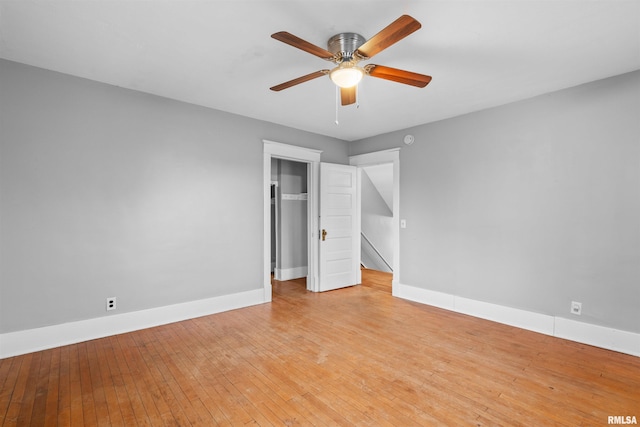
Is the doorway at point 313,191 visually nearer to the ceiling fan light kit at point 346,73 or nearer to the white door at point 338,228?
the white door at point 338,228

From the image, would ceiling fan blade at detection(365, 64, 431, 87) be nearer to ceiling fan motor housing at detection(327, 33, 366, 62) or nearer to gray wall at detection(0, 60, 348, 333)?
ceiling fan motor housing at detection(327, 33, 366, 62)

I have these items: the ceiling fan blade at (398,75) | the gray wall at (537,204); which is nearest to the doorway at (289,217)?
the gray wall at (537,204)

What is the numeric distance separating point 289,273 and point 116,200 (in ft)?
11.1

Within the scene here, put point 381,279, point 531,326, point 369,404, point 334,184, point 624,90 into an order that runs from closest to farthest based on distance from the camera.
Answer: point 369,404
point 624,90
point 531,326
point 334,184
point 381,279

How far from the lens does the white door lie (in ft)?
16.4

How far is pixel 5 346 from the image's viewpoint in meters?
2.64

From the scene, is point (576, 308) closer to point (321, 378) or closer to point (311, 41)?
point (321, 378)

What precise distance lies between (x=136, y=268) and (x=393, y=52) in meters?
Result: 3.47

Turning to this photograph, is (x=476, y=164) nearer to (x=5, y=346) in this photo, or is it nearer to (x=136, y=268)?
(x=136, y=268)

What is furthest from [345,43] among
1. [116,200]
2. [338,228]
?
[338,228]

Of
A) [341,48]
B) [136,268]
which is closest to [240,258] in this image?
[136,268]

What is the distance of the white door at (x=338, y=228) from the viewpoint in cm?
501

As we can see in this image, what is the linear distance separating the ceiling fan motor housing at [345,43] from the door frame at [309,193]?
2.27 metres

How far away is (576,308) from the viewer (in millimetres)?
3123
